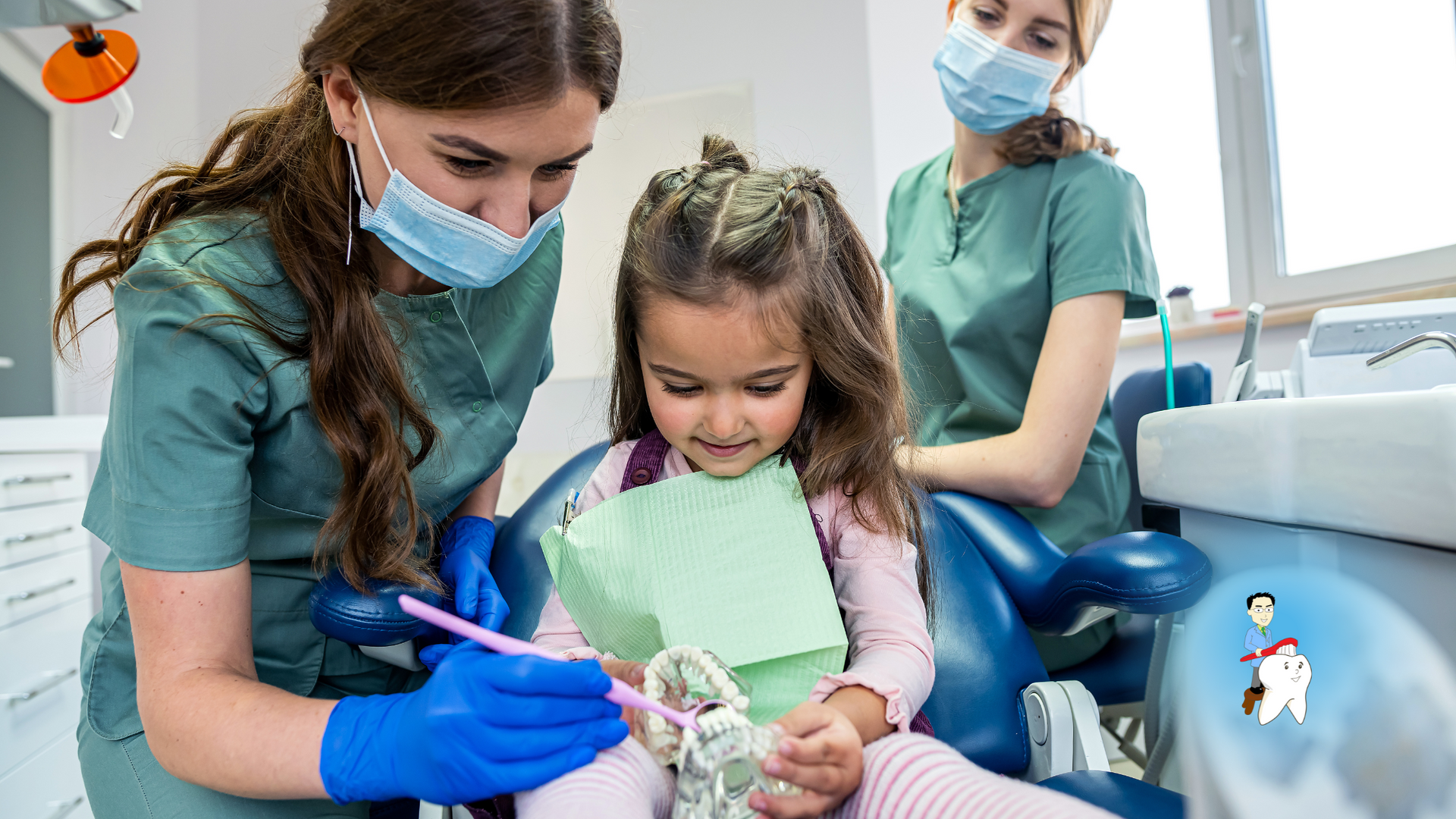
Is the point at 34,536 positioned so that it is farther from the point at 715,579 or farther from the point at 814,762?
the point at 814,762

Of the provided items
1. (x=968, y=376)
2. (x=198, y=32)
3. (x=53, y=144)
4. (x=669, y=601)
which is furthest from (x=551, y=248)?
(x=198, y=32)

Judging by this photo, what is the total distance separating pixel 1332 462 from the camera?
0.58 metres

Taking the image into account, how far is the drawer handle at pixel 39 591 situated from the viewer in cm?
156

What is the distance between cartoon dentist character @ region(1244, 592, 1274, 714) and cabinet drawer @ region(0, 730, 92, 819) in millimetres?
1807

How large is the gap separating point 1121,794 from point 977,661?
0.23 meters

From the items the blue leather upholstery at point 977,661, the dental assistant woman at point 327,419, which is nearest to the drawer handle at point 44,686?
the dental assistant woman at point 327,419

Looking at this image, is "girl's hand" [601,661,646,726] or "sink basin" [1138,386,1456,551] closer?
"sink basin" [1138,386,1456,551]

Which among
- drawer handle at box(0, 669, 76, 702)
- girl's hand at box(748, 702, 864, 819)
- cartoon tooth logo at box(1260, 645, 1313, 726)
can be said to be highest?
cartoon tooth logo at box(1260, 645, 1313, 726)

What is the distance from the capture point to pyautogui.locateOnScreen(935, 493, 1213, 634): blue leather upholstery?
0.75 metres

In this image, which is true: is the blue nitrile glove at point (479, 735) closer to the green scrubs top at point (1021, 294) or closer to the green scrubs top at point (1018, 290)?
the green scrubs top at point (1021, 294)

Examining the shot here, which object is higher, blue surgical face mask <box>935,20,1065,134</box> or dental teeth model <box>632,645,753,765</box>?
blue surgical face mask <box>935,20,1065,134</box>

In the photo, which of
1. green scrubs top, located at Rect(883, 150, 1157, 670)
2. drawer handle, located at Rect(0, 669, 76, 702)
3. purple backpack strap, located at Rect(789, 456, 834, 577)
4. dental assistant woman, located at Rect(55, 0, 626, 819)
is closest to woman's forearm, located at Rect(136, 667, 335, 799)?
dental assistant woman, located at Rect(55, 0, 626, 819)

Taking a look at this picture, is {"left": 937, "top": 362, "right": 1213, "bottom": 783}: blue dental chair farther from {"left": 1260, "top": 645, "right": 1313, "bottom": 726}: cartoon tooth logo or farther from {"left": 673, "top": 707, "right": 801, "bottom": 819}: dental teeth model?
{"left": 673, "top": 707, "right": 801, "bottom": 819}: dental teeth model

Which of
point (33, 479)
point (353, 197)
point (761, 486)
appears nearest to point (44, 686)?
point (33, 479)
